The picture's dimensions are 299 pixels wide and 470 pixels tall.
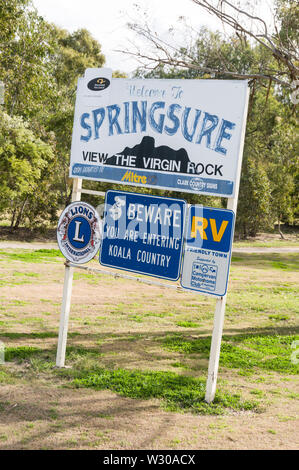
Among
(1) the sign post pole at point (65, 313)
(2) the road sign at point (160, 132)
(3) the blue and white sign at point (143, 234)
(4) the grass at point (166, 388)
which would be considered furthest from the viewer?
(1) the sign post pole at point (65, 313)

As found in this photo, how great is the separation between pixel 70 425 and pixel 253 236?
24428 mm

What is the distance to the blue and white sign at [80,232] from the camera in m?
6.87

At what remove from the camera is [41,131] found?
22469mm

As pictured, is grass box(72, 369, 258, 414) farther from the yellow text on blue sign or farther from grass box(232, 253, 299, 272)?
grass box(232, 253, 299, 272)

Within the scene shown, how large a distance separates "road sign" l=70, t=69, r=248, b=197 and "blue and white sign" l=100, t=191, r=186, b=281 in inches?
9.8

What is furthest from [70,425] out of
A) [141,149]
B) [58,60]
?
[58,60]

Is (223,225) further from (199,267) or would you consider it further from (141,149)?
(141,149)

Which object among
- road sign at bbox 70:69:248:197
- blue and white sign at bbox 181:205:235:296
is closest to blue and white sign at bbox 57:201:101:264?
road sign at bbox 70:69:248:197

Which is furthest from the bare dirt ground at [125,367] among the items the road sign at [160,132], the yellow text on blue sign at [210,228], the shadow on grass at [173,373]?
the road sign at [160,132]

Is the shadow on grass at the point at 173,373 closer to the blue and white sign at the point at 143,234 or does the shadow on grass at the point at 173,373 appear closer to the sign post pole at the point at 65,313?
the sign post pole at the point at 65,313

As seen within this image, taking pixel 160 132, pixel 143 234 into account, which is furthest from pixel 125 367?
pixel 160 132

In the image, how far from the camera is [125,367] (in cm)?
698

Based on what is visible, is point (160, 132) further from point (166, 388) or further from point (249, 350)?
point (249, 350)

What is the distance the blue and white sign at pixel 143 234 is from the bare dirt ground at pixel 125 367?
1478 mm
